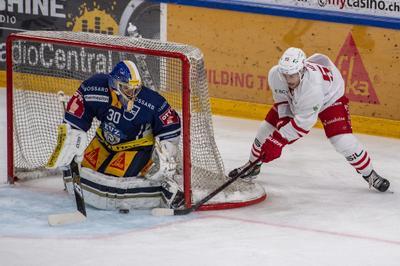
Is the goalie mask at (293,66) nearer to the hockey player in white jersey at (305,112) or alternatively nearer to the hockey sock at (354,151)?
the hockey player in white jersey at (305,112)

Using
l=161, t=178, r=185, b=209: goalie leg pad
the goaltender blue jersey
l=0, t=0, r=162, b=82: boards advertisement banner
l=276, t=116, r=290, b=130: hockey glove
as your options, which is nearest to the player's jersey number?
the goaltender blue jersey

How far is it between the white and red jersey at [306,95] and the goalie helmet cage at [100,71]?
41cm

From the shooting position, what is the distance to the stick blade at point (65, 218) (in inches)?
248

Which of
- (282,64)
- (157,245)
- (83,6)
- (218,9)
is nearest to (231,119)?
(218,9)

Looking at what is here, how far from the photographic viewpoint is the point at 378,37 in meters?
8.06

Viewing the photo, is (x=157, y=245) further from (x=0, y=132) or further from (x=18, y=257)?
(x=0, y=132)

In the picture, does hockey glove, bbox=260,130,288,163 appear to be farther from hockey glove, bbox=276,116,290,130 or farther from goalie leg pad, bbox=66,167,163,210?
goalie leg pad, bbox=66,167,163,210

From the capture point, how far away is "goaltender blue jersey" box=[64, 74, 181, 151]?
644 centimetres

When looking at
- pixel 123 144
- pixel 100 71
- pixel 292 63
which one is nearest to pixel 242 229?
pixel 123 144

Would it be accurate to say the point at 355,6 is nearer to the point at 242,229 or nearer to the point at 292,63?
the point at 292,63

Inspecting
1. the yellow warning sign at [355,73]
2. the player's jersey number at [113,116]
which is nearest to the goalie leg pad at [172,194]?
the player's jersey number at [113,116]

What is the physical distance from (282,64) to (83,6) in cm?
276

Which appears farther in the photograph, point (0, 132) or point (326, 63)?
point (0, 132)

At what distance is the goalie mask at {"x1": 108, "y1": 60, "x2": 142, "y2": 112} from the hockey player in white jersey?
0.74m
